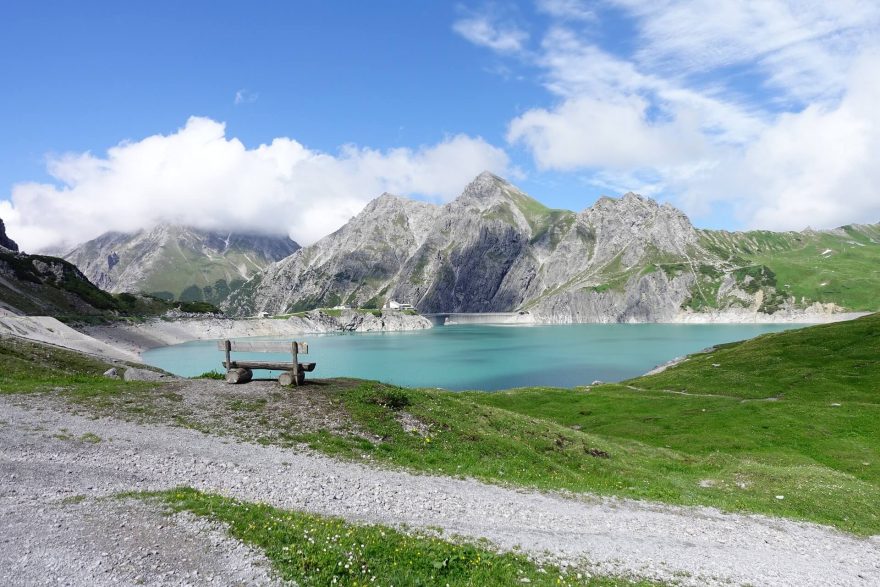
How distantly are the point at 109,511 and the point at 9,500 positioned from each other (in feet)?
9.73

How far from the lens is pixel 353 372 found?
13000cm

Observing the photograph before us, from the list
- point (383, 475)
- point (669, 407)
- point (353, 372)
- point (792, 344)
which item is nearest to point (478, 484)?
point (383, 475)

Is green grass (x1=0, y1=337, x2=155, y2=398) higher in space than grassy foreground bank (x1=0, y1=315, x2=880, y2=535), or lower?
higher

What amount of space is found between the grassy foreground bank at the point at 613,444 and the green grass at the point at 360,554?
313 inches

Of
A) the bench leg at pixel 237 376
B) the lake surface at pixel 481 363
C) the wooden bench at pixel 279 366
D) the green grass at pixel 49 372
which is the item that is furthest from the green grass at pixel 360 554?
the lake surface at pixel 481 363

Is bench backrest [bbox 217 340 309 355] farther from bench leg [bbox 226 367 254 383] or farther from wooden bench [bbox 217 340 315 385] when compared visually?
bench leg [bbox 226 367 254 383]

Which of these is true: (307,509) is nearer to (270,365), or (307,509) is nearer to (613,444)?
(270,365)

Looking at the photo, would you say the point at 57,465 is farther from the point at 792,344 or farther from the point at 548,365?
the point at 548,365

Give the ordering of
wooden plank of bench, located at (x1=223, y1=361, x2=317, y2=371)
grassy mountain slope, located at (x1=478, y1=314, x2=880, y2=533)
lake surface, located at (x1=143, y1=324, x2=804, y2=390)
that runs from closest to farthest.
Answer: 1. grassy mountain slope, located at (x1=478, y1=314, x2=880, y2=533)
2. wooden plank of bench, located at (x1=223, y1=361, x2=317, y2=371)
3. lake surface, located at (x1=143, y1=324, x2=804, y2=390)

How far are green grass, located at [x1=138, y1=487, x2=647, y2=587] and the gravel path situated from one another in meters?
0.69

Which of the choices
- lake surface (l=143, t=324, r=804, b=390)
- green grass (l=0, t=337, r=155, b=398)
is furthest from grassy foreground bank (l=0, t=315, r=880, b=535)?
lake surface (l=143, t=324, r=804, b=390)

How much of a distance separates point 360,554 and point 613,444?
101 feet

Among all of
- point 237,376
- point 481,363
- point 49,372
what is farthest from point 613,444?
point 481,363

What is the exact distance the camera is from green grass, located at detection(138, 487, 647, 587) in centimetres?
1082
